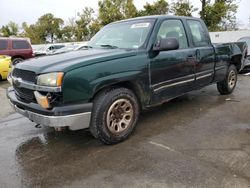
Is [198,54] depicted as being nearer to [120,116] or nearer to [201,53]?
[201,53]

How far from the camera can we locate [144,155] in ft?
11.6

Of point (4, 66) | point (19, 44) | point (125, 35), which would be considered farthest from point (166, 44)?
point (19, 44)

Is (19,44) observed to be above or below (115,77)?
above

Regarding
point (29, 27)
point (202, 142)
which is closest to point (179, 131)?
point (202, 142)

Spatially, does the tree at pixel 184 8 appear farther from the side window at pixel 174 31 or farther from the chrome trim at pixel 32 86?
the chrome trim at pixel 32 86

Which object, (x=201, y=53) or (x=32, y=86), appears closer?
(x=32, y=86)

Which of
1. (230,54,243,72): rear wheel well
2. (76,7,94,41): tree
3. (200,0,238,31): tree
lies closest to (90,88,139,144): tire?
(230,54,243,72): rear wheel well

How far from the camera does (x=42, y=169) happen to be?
3268 millimetres

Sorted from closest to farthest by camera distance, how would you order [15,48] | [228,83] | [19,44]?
[228,83] → [15,48] → [19,44]

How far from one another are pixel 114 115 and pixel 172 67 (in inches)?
54.3

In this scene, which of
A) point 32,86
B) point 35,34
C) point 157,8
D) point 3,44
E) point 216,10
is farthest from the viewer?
point 35,34

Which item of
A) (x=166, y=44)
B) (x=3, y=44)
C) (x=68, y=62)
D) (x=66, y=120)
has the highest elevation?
(x=3, y=44)

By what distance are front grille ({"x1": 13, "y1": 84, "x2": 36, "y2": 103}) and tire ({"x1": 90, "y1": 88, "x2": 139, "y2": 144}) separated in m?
0.83

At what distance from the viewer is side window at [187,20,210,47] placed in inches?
205
